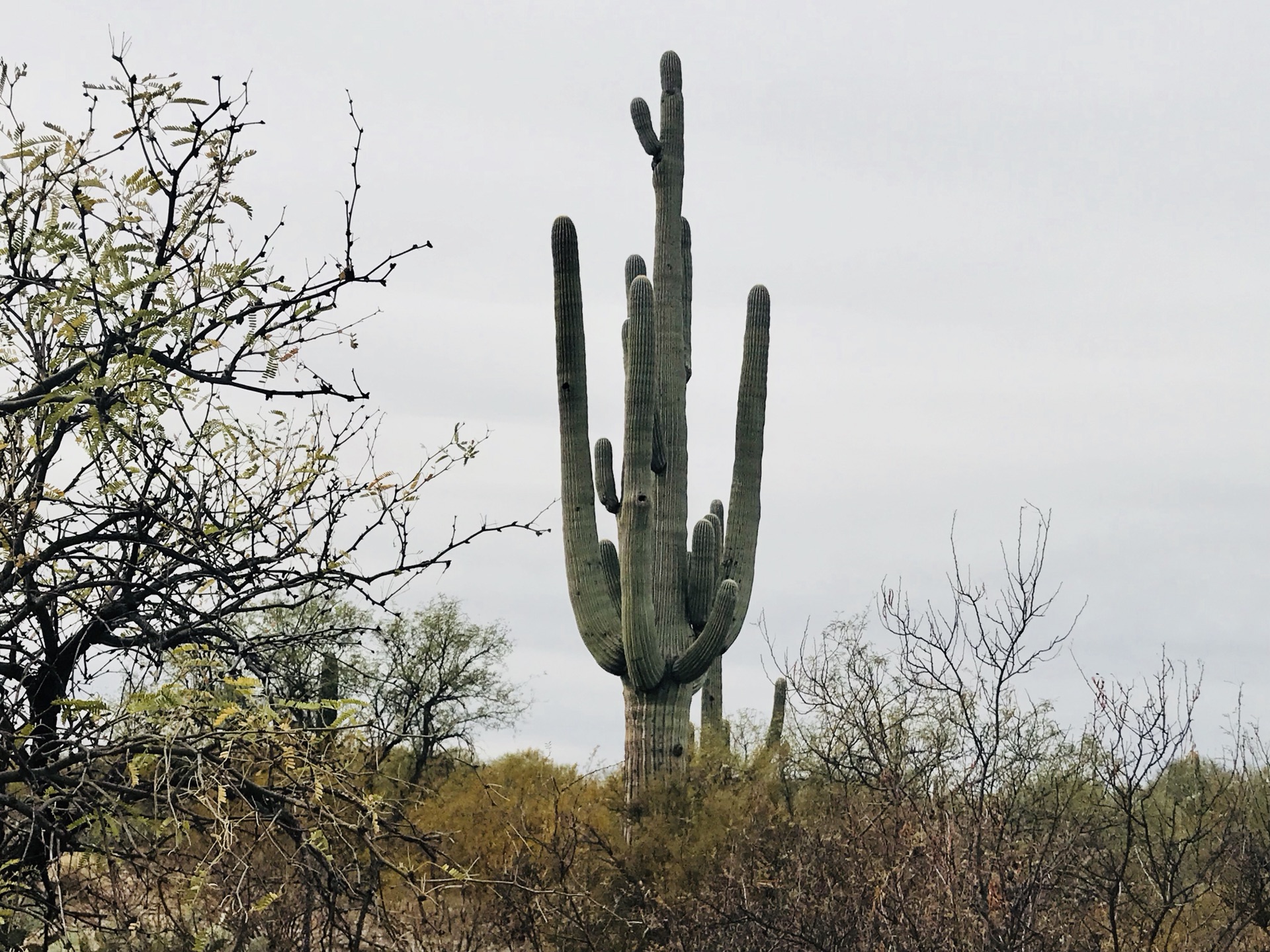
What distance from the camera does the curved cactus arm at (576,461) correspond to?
1130 centimetres

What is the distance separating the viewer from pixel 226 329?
354 cm

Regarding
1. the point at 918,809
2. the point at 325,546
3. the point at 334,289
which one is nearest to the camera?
the point at 334,289

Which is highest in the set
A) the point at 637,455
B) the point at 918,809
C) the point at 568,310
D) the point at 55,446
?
the point at 568,310

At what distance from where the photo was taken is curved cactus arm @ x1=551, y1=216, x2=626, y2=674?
11.3 m

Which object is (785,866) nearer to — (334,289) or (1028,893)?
(1028,893)

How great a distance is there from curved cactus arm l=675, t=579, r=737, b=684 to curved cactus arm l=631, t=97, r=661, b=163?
197 inches

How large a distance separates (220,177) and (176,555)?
1.06m

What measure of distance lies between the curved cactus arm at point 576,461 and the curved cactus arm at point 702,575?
97 centimetres

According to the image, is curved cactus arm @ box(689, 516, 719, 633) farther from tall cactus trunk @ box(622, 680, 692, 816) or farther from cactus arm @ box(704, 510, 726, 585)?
tall cactus trunk @ box(622, 680, 692, 816)

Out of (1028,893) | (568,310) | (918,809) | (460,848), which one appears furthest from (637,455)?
(1028,893)

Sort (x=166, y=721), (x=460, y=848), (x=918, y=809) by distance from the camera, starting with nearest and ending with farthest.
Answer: (x=166, y=721) → (x=918, y=809) → (x=460, y=848)

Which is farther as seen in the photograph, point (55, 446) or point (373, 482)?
point (373, 482)

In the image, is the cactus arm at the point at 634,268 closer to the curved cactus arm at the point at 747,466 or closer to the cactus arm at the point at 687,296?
the cactus arm at the point at 687,296

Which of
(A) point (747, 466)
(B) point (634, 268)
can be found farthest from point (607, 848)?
(B) point (634, 268)
